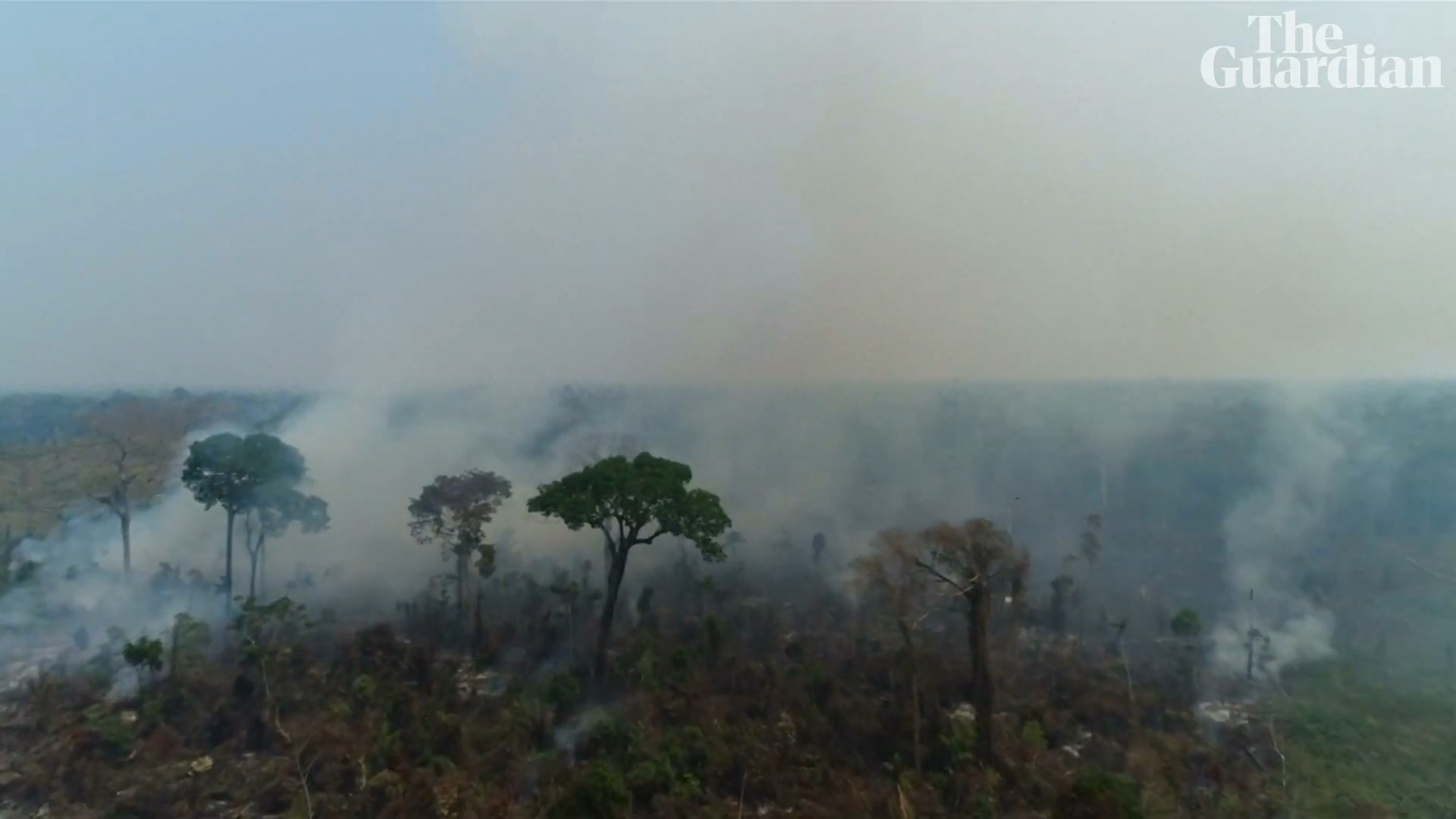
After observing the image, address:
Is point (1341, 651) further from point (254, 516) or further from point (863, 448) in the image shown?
point (254, 516)

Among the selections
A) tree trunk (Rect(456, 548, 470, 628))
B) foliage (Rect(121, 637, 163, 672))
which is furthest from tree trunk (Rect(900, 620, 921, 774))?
foliage (Rect(121, 637, 163, 672))

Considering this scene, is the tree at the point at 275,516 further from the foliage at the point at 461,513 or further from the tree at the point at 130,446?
the tree at the point at 130,446

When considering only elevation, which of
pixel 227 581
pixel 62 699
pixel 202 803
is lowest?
pixel 202 803

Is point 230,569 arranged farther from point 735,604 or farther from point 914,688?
point 914,688

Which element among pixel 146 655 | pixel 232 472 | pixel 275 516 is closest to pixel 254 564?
pixel 275 516

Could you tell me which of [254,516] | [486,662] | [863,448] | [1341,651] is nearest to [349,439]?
[254,516]

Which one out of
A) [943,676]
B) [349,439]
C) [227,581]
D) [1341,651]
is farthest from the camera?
[349,439]

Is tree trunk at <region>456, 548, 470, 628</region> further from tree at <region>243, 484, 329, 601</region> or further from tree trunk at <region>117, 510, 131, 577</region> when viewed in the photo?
tree trunk at <region>117, 510, 131, 577</region>
